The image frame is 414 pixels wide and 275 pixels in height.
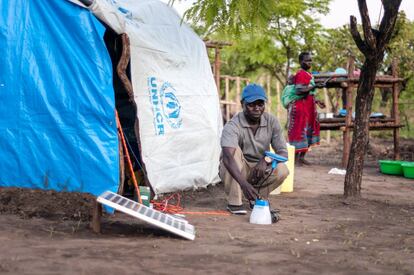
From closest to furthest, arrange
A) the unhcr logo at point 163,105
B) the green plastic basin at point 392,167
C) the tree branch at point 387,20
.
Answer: the tree branch at point 387,20 → the unhcr logo at point 163,105 → the green plastic basin at point 392,167

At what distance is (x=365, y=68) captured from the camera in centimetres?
617

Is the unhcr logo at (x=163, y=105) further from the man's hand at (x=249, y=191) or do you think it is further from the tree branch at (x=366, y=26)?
the tree branch at (x=366, y=26)

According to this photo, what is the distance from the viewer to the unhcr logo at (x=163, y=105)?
20.7 feet

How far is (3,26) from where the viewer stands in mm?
5508

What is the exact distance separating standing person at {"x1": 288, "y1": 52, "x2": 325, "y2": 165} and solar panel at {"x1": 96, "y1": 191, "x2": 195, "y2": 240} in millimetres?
5501

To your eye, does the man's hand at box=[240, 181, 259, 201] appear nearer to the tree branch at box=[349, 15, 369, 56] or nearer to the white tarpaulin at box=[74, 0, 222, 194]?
the white tarpaulin at box=[74, 0, 222, 194]

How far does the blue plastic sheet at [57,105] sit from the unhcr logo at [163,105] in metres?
0.87

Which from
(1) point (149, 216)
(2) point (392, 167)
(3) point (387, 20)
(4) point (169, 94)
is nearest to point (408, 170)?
(2) point (392, 167)

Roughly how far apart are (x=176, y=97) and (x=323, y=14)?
331 inches

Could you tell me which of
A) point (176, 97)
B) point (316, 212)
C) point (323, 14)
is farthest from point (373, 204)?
point (323, 14)

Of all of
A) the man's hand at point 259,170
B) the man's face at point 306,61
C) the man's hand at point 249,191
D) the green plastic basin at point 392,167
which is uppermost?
the man's face at point 306,61

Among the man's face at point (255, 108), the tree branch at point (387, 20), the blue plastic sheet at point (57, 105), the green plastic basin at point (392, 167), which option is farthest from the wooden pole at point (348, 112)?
the blue plastic sheet at point (57, 105)

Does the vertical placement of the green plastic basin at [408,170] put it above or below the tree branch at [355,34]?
below

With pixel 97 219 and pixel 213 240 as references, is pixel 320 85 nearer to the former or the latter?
pixel 213 240
